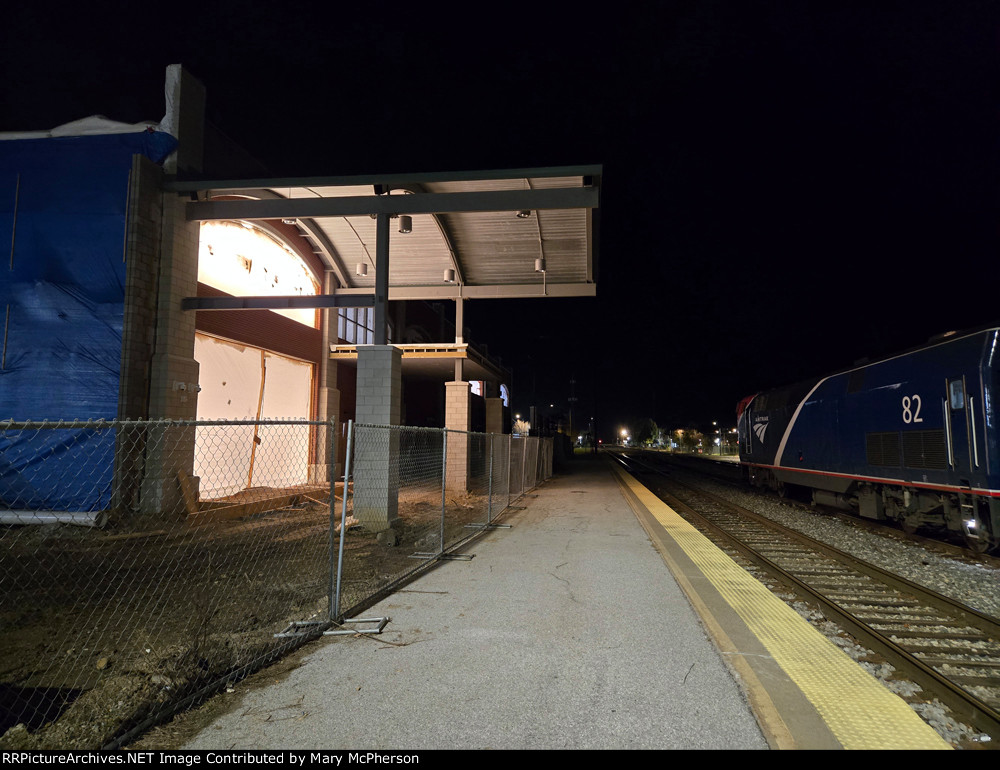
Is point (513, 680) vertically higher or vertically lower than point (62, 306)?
lower

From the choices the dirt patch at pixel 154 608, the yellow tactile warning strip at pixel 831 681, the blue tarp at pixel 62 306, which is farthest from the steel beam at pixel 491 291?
the yellow tactile warning strip at pixel 831 681

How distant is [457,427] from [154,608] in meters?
13.9

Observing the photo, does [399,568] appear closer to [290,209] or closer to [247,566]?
[247,566]

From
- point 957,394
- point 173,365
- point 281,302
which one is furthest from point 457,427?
point 957,394

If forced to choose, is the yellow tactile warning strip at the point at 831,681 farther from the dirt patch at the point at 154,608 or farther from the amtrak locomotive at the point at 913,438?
the amtrak locomotive at the point at 913,438

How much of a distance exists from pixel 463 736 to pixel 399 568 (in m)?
5.19

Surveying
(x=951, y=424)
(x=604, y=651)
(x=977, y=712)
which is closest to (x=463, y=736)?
(x=604, y=651)

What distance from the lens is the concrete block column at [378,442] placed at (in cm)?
1124

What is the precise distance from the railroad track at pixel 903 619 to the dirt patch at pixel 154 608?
16.1ft

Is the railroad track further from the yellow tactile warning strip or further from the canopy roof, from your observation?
the canopy roof

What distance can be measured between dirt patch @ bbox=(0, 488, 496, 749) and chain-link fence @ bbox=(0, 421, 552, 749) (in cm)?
2

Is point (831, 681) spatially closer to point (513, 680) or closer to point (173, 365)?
point (513, 680)

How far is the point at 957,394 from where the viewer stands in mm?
8703

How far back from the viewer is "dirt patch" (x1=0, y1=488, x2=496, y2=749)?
151 inches
